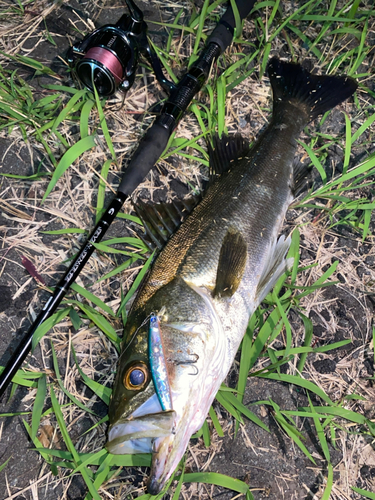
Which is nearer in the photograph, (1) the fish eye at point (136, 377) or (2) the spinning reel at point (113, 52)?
(1) the fish eye at point (136, 377)

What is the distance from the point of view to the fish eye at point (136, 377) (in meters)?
1.92

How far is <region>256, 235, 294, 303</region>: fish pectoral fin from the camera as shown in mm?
2475

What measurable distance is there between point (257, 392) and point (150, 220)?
5.00ft

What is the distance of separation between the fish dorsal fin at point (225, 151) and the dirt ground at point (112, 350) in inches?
13.5

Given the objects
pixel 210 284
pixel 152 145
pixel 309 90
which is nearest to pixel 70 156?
pixel 152 145

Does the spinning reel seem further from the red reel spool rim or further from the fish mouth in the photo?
the fish mouth

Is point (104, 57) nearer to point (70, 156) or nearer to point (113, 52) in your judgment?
point (113, 52)

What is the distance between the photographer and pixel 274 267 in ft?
8.32

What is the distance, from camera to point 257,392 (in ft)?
8.62

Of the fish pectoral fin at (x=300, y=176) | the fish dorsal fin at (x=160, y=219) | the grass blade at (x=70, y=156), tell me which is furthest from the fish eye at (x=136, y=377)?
the fish pectoral fin at (x=300, y=176)

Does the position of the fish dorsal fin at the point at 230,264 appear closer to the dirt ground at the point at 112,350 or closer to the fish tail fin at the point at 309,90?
the dirt ground at the point at 112,350

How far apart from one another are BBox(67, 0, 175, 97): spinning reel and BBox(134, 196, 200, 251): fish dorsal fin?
3.40 ft

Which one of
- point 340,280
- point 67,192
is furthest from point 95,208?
point 340,280

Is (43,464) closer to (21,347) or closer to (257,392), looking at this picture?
(21,347)
